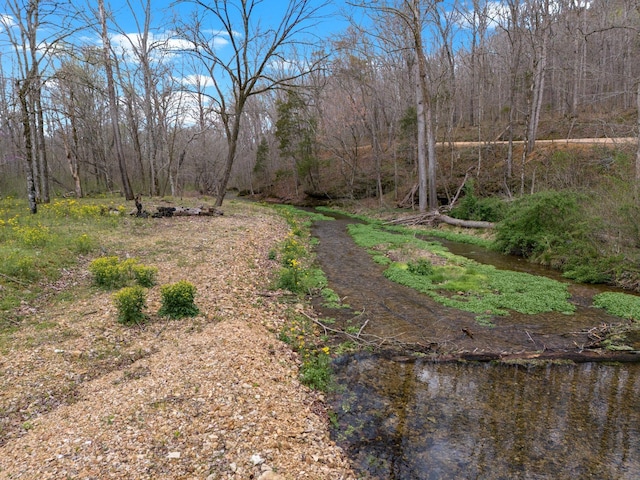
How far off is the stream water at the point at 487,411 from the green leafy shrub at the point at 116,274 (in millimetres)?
4345

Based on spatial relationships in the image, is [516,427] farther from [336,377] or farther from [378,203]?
[378,203]

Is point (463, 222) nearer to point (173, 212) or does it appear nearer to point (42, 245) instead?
point (173, 212)

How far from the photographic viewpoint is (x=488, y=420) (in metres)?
4.59

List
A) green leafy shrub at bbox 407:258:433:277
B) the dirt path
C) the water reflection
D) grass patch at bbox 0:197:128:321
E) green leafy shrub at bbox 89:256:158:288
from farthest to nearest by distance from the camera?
green leafy shrub at bbox 407:258:433:277
green leafy shrub at bbox 89:256:158:288
grass patch at bbox 0:197:128:321
the water reflection
the dirt path

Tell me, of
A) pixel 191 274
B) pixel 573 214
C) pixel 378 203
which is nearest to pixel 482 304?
pixel 573 214

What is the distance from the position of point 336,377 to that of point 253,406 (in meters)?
1.58

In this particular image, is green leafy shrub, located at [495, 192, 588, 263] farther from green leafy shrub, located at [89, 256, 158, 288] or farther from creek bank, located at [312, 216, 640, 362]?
green leafy shrub, located at [89, 256, 158, 288]

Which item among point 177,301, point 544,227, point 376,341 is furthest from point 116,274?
point 544,227

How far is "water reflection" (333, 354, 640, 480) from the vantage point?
3906 millimetres

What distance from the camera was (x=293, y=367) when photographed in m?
5.73

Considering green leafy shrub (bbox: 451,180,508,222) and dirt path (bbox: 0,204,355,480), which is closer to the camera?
dirt path (bbox: 0,204,355,480)

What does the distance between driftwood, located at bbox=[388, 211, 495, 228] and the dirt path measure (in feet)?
40.8

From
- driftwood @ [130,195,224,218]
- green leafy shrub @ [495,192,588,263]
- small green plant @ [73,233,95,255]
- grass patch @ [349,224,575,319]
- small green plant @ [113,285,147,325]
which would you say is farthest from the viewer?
driftwood @ [130,195,224,218]

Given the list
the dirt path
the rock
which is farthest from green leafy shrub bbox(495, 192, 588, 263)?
the rock
